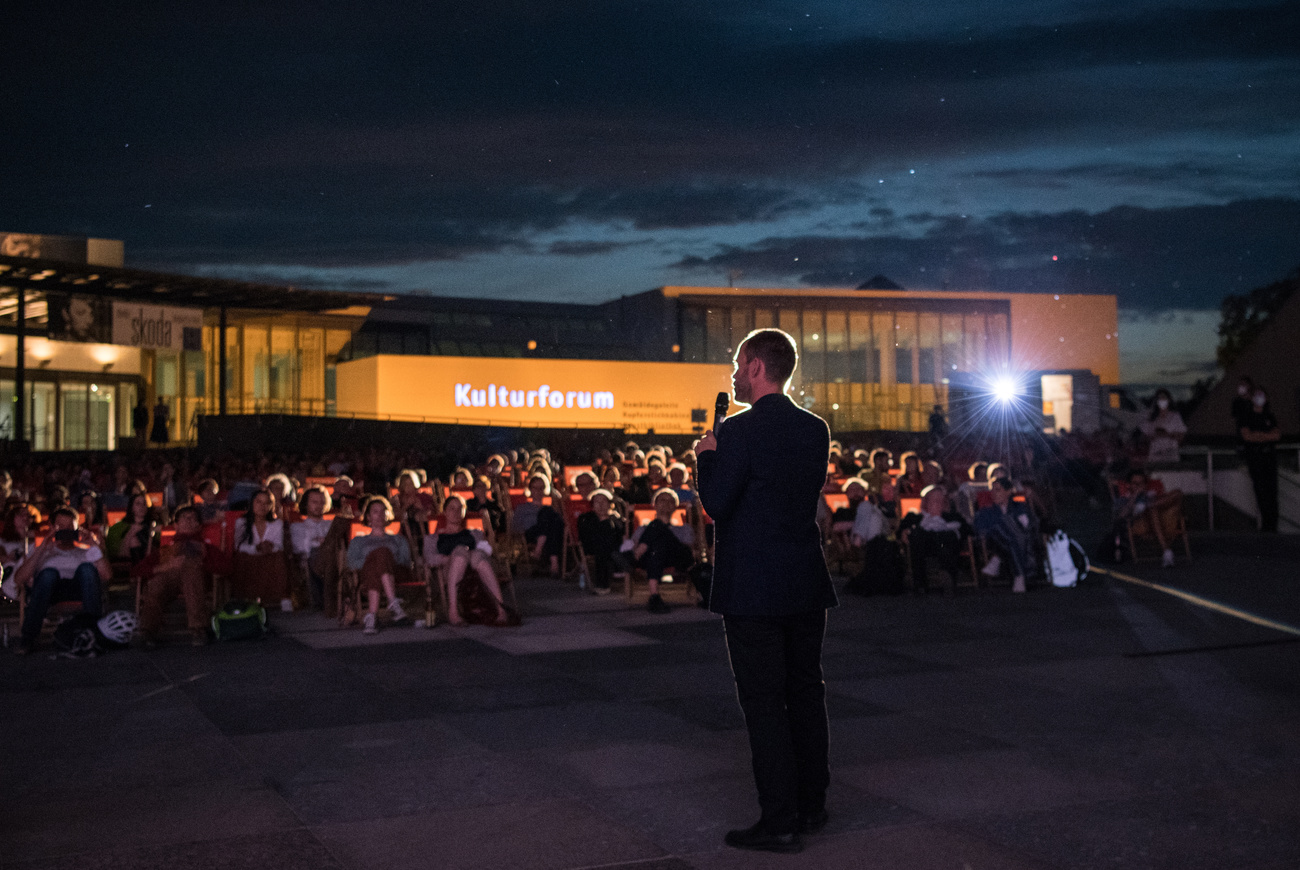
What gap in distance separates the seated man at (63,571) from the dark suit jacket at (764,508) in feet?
21.5

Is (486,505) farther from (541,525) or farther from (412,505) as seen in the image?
(412,505)

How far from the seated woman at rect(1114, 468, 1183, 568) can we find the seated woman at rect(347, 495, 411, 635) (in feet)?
26.9

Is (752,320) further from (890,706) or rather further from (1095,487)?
(890,706)

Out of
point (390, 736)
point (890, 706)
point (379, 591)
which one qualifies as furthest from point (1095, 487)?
point (390, 736)

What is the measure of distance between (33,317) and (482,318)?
16.7 m

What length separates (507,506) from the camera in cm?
1555

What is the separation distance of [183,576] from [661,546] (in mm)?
4117

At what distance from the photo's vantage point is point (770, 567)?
4160mm

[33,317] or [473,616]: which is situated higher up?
[33,317]

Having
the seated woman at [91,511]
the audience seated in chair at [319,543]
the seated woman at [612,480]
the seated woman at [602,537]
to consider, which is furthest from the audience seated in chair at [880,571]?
the seated woman at [91,511]

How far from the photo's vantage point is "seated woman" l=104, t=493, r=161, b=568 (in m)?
12.2

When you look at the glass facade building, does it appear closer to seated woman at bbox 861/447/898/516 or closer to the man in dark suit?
seated woman at bbox 861/447/898/516

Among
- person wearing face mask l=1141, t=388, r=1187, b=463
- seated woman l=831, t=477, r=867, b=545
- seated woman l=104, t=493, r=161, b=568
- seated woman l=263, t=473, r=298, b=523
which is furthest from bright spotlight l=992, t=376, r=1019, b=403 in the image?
seated woman l=104, t=493, r=161, b=568

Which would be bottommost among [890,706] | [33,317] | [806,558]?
[890,706]
